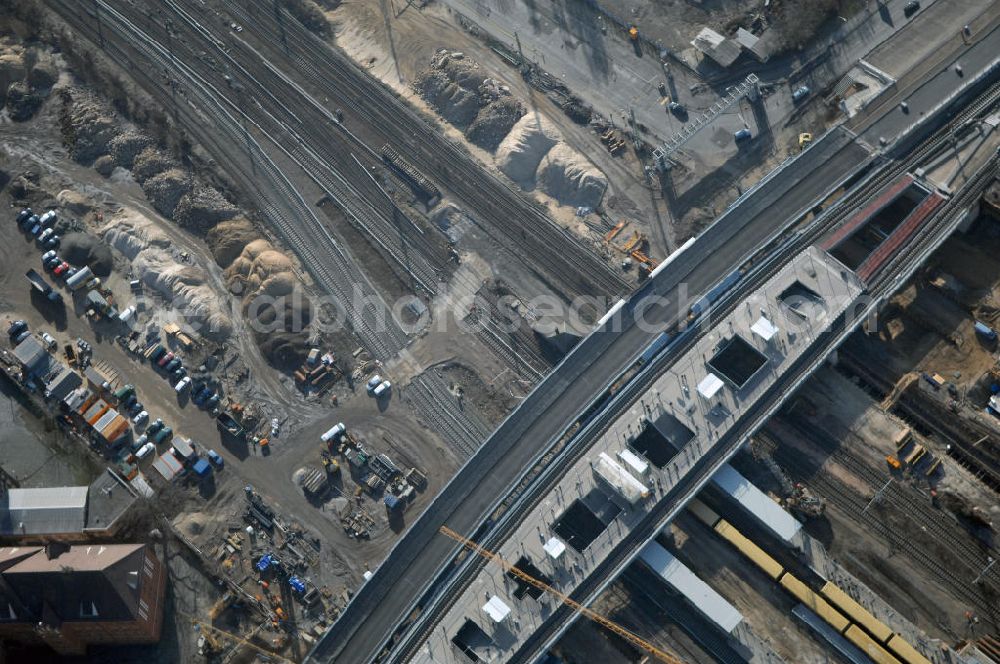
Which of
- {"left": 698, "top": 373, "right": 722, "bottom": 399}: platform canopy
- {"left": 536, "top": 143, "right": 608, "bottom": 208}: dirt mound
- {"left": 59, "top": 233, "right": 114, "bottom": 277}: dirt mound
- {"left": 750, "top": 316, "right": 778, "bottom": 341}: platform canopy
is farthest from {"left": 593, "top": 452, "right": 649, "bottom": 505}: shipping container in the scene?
{"left": 59, "top": 233, "right": 114, "bottom": 277}: dirt mound

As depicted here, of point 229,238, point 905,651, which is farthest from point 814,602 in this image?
point 229,238

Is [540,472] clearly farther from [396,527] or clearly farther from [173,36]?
[173,36]

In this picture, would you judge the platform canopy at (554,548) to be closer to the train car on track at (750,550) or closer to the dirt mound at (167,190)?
the train car on track at (750,550)

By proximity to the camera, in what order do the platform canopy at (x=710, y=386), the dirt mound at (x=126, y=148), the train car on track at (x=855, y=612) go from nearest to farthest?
the train car on track at (x=855, y=612) < the platform canopy at (x=710, y=386) < the dirt mound at (x=126, y=148)

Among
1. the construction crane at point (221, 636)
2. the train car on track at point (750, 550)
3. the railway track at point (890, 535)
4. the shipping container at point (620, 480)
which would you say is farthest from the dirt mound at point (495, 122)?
the construction crane at point (221, 636)

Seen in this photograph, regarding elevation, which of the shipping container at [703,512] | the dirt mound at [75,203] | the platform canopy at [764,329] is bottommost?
the dirt mound at [75,203]

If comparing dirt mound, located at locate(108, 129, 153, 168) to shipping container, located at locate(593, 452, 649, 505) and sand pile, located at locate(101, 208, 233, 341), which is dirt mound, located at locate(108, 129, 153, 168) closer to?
sand pile, located at locate(101, 208, 233, 341)

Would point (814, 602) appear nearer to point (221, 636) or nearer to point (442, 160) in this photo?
point (221, 636)
